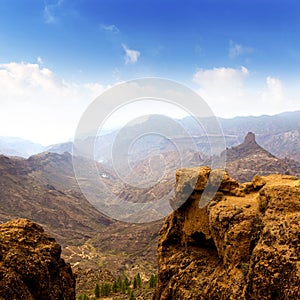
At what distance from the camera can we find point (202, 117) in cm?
2434

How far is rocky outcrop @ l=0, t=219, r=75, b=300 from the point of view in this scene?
18.4m

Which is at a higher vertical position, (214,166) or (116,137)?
(116,137)

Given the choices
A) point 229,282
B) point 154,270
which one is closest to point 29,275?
point 229,282

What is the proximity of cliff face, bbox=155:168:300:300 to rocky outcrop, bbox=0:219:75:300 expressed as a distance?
1036 centimetres

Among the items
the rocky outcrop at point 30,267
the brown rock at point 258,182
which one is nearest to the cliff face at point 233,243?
the brown rock at point 258,182

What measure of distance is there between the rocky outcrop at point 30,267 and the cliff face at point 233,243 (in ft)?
34.0

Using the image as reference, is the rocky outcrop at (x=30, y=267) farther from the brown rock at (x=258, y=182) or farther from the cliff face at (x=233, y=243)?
the brown rock at (x=258, y=182)

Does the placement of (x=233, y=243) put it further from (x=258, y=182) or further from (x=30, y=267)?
(x=30, y=267)

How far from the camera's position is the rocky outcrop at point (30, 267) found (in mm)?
18430

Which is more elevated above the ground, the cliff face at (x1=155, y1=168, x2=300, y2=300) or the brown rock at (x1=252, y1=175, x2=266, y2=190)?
the brown rock at (x1=252, y1=175, x2=266, y2=190)

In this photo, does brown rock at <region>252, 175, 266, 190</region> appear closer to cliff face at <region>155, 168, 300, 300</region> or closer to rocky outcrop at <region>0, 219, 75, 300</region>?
cliff face at <region>155, 168, 300, 300</region>

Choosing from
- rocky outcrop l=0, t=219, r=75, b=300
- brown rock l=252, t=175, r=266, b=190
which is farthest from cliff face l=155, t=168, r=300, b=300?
rocky outcrop l=0, t=219, r=75, b=300

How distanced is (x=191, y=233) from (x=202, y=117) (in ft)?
38.9

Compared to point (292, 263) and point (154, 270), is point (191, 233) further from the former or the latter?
point (154, 270)
